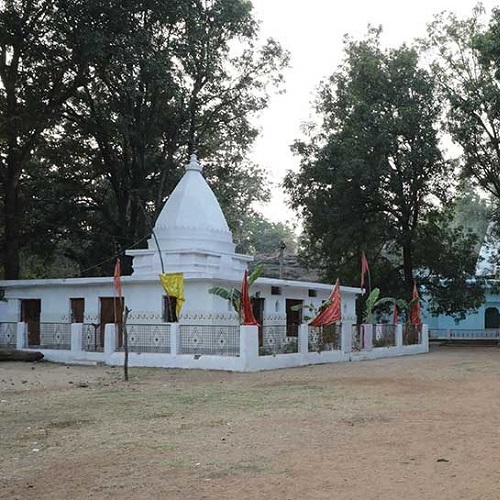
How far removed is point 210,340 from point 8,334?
Result: 783 centimetres

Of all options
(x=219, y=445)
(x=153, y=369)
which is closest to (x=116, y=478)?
(x=219, y=445)

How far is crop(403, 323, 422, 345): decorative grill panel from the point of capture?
83.0ft

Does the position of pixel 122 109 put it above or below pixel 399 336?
above

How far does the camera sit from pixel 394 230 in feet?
100

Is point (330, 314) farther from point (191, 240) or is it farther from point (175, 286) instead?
point (191, 240)

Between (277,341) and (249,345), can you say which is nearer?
→ (249,345)

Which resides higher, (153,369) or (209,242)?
(209,242)

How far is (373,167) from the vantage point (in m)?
28.6

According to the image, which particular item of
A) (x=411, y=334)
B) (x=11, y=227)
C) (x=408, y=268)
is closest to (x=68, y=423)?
(x=11, y=227)

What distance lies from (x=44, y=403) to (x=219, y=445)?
15.6 ft

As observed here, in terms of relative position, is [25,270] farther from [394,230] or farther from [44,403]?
[44,403]

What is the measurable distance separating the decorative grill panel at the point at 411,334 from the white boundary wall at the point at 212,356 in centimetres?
363

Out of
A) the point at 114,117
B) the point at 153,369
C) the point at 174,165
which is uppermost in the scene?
the point at 114,117

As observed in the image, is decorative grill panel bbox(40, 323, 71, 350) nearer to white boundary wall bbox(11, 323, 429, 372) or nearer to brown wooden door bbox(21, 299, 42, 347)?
white boundary wall bbox(11, 323, 429, 372)
